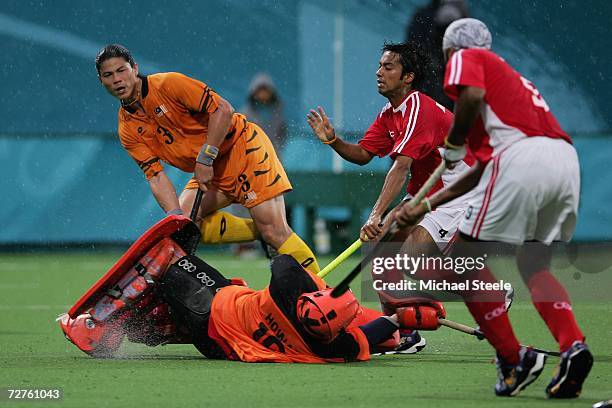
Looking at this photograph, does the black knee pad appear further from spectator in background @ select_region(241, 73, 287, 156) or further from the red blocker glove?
spectator in background @ select_region(241, 73, 287, 156)

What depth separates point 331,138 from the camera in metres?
6.88

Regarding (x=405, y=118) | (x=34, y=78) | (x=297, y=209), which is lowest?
(x=297, y=209)

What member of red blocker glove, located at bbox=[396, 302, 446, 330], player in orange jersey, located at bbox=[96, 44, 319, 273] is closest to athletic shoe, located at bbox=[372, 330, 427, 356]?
red blocker glove, located at bbox=[396, 302, 446, 330]

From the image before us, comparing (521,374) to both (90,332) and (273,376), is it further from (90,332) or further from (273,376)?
(90,332)

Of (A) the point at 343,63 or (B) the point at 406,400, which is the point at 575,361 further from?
(A) the point at 343,63

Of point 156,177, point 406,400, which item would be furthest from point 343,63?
point 406,400

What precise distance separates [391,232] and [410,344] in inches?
53.8

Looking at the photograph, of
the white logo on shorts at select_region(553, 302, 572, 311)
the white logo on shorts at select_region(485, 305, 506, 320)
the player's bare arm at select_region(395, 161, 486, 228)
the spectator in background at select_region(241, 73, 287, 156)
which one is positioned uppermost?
the player's bare arm at select_region(395, 161, 486, 228)

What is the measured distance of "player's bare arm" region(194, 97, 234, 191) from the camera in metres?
7.31

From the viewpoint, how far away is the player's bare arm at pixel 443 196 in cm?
496

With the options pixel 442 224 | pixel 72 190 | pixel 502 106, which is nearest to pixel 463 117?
pixel 502 106

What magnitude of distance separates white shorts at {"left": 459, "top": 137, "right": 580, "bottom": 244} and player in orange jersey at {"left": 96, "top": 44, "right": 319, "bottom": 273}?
2.78 metres

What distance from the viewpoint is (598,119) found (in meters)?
14.1

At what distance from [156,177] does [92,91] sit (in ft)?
24.7
